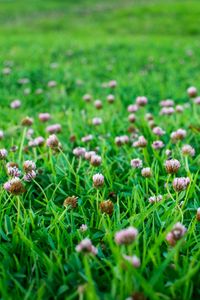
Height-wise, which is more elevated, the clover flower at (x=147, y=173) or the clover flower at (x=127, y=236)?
the clover flower at (x=127, y=236)

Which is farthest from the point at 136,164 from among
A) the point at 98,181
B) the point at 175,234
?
the point at 175,234

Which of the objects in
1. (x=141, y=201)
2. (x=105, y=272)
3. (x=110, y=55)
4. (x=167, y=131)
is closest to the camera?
(x=105, y=272)

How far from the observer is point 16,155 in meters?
2.96

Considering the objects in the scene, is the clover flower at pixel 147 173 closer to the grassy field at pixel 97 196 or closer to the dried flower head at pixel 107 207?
the grassy field at pixel 97 196

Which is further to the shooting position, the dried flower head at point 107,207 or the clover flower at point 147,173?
the clover flower at point 147,173

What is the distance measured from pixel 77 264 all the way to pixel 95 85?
4886 mm

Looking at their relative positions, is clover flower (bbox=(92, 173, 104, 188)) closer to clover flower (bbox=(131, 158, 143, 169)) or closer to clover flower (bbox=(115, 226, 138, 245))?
clover flower (bbox=(131, 158, 143, 169))

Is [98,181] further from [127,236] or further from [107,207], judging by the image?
[127,236]

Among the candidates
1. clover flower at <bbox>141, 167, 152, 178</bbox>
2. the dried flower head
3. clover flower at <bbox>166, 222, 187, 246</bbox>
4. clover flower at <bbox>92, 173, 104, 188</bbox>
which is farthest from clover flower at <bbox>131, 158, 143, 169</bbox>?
clover flower at <bbox>166, 222, 187, 246</bbox>

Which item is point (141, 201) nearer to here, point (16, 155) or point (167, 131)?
point (16, 155)

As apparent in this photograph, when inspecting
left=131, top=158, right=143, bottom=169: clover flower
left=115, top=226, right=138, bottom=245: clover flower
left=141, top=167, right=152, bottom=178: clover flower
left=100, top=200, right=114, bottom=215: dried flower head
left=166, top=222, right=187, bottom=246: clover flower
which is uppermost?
left=115, top=226, right=138, bottom=245: clover flower

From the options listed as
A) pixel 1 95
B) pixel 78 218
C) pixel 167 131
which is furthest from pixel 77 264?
pixel 1 95

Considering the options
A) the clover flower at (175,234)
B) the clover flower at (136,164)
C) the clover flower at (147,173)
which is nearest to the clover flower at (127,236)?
the clover flower at (175,234)

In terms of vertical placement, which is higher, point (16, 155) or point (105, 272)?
point (105, 272)
